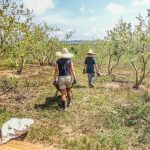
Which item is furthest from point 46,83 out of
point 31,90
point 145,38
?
point 145,38

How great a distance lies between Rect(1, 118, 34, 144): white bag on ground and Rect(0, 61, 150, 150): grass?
31cm

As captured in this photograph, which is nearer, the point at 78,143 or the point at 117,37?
the point at 78,143


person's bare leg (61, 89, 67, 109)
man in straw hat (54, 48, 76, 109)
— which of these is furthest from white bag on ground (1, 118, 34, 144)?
man in straw hat (54, 48, 76, 109)

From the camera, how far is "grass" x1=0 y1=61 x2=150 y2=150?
487 inches

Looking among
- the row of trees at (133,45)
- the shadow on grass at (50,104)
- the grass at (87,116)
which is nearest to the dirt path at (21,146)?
the grass at (87,116)

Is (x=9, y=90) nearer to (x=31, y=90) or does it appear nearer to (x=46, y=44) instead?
(x=31, y=90)

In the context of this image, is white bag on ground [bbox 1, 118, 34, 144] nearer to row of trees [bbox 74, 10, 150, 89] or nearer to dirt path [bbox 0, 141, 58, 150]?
dirt path [bbox 0, 141, 58, 150]

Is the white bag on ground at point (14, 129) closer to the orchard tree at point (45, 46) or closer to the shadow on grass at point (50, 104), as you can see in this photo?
the shadow on grass at point (50, 104)

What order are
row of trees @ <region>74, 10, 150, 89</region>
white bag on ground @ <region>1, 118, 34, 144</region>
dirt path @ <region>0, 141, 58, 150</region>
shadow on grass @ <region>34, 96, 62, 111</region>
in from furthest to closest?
row of trees @ <region>74, 10, 150, 89</region>
shadow on grass @ <region>34, 96, 62, 111</region>
white bag on ground @ <region>1, 118, 34, 144</region>
dirt path @ <region>0, 141, 58, 150</region>

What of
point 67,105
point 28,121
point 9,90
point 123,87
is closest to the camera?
point 28,121

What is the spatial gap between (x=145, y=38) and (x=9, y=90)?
29.0 ft

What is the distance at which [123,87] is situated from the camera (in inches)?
922

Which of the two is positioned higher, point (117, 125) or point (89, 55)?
point (89, 55)

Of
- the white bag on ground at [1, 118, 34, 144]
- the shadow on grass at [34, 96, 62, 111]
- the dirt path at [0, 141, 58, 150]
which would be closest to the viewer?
the dirt path at [0, 141, 58, 150]
